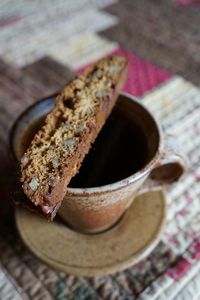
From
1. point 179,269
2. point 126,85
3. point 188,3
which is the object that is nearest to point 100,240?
point 179,269

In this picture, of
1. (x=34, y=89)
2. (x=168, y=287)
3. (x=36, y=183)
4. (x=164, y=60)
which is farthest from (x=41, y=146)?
(x=164, y=60)

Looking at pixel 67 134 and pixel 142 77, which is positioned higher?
pixel 67 134

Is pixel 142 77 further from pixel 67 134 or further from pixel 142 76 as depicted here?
pixel 67 134

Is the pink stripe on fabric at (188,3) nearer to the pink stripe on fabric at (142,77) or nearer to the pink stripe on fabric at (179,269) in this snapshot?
the pink stripe on fabric at (142,77)

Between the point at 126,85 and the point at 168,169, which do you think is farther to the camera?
the point at 126,85

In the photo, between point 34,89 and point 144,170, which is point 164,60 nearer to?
point 34,89

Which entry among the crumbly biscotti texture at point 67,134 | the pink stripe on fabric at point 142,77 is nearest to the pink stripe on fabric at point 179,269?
the crumbly biscotti texture at point 67,134
